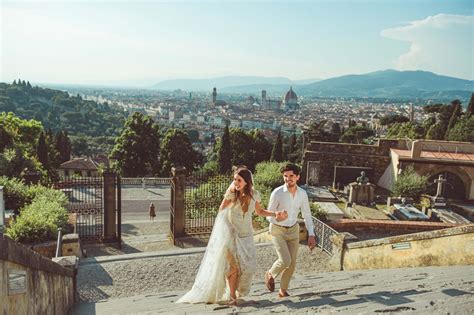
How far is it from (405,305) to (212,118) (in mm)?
192355

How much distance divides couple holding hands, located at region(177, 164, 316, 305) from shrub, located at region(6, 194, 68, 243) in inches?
233

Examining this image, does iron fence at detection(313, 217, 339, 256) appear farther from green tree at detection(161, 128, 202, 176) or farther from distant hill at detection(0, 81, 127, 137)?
distant hill at detection(0, 81, 127, 137)

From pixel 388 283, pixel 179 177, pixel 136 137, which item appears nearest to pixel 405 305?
pixel 388 283

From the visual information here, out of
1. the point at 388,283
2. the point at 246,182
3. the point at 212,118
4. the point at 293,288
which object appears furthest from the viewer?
the point at 212,118

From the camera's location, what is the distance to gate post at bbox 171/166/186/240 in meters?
11.5

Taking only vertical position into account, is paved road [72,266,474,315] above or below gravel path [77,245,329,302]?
above

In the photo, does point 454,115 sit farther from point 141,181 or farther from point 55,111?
point 55,111

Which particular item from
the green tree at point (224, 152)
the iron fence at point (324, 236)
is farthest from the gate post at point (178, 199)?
the green tree at point (224, 152)

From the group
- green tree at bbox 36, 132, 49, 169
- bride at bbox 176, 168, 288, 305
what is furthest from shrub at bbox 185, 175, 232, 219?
green tree at bbox 36, 132, 49, 169

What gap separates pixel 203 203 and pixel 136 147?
62.6ft

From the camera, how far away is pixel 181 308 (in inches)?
165

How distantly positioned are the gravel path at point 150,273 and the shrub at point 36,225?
1.49 meters

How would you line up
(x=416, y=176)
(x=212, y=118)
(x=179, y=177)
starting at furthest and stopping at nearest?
(x=212, y=118) → (x=416, y=176) → (x=179, y=177)

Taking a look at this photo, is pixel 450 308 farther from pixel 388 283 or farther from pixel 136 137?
pixel 136 137
